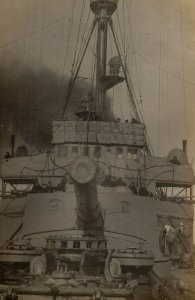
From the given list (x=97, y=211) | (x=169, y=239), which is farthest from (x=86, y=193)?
(x=169, y=239)

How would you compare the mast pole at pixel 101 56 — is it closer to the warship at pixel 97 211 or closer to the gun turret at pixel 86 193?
the warship at pixel 97 211

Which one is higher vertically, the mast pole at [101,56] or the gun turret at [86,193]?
the mast pole at [101,56]

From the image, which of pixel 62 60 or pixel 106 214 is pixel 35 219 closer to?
pixel 106 214

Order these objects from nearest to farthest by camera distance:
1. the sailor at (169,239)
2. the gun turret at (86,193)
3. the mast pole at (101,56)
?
the gun turret at (86,193)
the sailor at (169,239)
the mast pole at (101,56)

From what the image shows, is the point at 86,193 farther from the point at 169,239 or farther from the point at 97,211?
the point at 169,239

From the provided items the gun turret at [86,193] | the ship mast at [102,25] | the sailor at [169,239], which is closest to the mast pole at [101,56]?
the ship mast at [102,25]

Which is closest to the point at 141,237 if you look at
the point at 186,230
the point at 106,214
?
the point at 106,214
